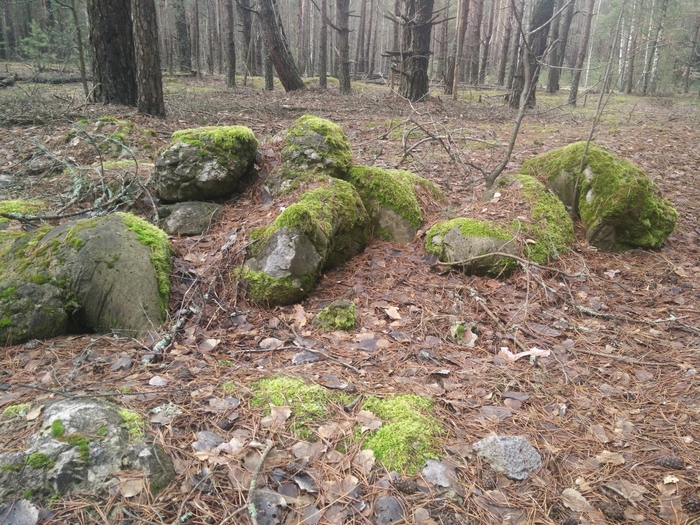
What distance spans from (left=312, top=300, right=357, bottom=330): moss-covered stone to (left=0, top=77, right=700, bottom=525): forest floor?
3.4 inches

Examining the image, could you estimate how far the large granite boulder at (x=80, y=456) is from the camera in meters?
1.69

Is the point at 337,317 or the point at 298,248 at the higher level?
the point at 298,248

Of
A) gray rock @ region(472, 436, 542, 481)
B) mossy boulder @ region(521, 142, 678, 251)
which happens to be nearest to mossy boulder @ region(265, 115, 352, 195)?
mossy boulder @ region(521, 142, 678, 251)

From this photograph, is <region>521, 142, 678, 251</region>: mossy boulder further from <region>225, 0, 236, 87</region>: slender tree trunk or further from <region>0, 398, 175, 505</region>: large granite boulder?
<region>225, 0, 236, 87</region>: slender tree trunk

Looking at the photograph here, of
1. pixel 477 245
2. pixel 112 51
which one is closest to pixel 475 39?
pixel 112 51

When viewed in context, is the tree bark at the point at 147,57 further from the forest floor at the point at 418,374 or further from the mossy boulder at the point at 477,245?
the mossy boulder at the point at 477,245

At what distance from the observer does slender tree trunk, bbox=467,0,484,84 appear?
71.9 ft

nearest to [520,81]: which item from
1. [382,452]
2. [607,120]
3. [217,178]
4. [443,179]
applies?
[607,120]

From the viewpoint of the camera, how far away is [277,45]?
14.6 m

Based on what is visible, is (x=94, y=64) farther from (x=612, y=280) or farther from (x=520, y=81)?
(x=520, y=81)

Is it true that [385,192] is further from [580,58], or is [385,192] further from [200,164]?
[580,58]

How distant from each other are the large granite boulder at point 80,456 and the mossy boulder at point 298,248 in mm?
1631

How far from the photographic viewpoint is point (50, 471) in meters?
1.72

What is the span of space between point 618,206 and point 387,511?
13.6 ft
